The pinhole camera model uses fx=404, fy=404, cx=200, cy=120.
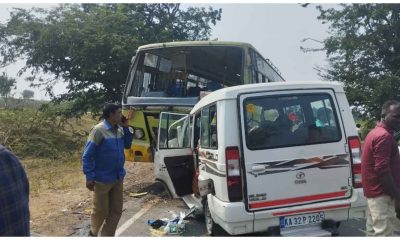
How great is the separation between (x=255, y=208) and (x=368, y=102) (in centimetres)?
1646

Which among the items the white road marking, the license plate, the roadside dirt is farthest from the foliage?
the license plate

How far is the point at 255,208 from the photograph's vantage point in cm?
426

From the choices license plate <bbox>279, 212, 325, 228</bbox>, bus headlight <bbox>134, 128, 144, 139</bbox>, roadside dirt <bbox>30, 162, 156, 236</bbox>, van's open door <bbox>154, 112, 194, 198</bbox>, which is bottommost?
roadside dirt <bbox>30, 162, 156, 236</bbox>

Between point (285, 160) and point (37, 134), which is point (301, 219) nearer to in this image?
point (285, 160)

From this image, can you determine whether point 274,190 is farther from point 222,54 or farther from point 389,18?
point 389,18

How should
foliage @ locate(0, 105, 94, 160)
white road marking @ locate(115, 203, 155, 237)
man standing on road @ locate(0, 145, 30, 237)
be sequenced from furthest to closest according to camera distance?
1. foliage @ locate(0, 105, 94, 160)
2. white road marking @ locate(115, 203, 155, 237)
3. man standing on road @ locate(0, 145, 30, 237)

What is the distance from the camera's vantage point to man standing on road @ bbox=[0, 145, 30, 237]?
2.38 m

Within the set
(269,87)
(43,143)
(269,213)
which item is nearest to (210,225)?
(269,213)

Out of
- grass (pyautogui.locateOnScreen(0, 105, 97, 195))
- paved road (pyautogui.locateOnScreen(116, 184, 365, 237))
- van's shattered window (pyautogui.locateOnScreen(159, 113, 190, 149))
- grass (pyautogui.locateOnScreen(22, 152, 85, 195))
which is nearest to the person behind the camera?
paved road (pyautogui.locateOnScreen(116, 184, 365, 237))

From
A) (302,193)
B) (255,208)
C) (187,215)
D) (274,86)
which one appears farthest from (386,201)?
(187,215)

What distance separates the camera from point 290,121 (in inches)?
177

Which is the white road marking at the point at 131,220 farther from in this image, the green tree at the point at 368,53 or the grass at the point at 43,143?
the green tree at the point at 368,53

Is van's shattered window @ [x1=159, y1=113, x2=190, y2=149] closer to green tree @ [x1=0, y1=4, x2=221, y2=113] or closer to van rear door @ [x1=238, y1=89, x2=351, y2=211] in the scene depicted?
van rear door @ [x1=238, y1=89, x2=351, y2=211]

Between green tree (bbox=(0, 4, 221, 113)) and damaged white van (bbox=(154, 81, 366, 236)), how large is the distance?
14.7 metres
